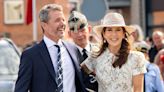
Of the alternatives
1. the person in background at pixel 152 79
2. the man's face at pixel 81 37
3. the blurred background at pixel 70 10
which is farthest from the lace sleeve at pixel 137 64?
the blurred background at pixel 70 10

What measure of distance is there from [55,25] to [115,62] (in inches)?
24.5

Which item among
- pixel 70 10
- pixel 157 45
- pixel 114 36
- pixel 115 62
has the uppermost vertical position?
pixel 114 36

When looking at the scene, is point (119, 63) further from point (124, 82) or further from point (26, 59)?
point (26, 59)

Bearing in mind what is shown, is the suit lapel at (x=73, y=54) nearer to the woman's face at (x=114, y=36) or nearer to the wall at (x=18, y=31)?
the woman's face at (x=114, y=36)

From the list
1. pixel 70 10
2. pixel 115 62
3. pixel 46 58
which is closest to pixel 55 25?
pixel 46 58

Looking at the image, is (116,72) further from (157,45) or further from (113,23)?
(157,45)

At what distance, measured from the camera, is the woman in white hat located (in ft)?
19.7

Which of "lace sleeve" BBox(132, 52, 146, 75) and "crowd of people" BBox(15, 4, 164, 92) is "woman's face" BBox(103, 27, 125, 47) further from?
"lace sleeve" BBox(132, 52, 146, 75)

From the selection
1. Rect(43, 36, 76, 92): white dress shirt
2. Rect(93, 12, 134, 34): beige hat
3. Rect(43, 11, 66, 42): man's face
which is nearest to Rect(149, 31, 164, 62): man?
Rect(93, 12, 134, 34): beige hat

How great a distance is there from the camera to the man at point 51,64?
601 centimetres

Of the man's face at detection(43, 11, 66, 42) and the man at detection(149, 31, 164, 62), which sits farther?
the man at detection(149, 31, 164, 62)

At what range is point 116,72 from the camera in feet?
19.8

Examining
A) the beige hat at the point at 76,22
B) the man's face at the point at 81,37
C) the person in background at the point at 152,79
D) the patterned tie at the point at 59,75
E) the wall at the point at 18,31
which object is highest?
the beige hat at the point at 76,22

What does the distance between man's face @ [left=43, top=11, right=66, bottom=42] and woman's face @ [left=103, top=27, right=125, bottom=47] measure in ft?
1.32
